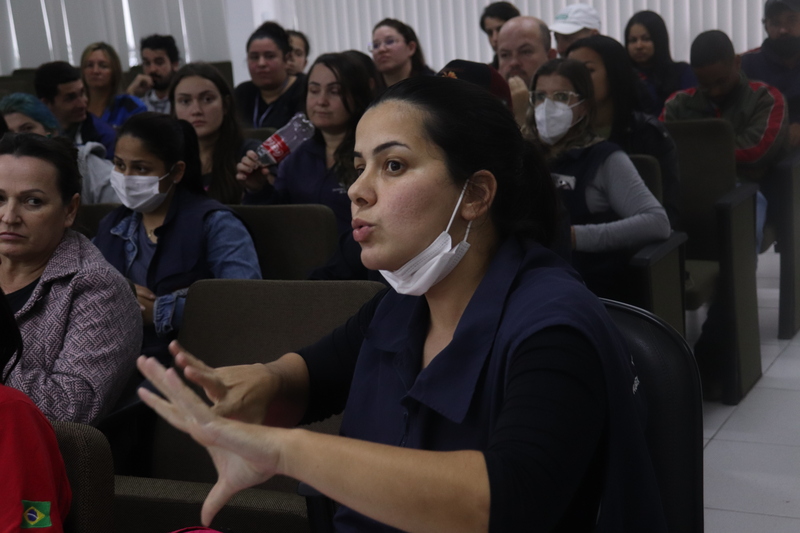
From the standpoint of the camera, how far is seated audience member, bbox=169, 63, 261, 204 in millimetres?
3424

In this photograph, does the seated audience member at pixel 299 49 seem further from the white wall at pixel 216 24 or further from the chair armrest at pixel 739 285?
the chair armrest at pixel 739 285

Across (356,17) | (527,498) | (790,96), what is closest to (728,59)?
(790,96)

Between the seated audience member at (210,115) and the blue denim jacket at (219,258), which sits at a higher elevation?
the seated audience member at (210,115)

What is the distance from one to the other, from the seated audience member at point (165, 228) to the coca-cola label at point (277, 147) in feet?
1.60

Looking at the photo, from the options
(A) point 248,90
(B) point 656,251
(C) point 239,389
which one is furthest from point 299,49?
(C) point 239,389

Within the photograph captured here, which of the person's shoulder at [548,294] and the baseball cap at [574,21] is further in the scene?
the baseball cap at [574,21]

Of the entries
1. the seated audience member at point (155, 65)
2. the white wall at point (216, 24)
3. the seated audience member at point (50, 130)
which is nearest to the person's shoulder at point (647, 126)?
the seated audience member at point (50, 130)

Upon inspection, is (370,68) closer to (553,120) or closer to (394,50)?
(553,120)

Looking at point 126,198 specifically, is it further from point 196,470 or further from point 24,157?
point 196,470

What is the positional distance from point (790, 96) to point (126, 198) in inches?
142

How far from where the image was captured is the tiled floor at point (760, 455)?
7.57ft

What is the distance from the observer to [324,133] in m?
3.30

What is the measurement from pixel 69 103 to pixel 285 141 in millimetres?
1791

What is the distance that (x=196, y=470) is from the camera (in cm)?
200
